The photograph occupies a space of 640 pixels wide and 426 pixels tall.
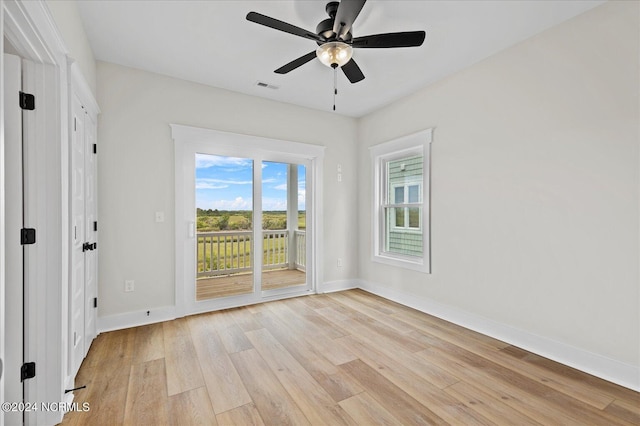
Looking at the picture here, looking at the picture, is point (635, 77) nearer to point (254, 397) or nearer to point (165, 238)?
point (254, 397)

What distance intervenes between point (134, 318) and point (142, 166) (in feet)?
5.48

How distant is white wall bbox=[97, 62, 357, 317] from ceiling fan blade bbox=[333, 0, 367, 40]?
222 cm

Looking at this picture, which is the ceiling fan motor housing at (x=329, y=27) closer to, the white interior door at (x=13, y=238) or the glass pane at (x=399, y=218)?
the white interior door at (x=13, y=238)

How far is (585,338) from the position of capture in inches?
97.0

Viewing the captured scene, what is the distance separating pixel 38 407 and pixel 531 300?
375 cm

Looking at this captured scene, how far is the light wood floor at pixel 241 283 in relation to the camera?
3884mm

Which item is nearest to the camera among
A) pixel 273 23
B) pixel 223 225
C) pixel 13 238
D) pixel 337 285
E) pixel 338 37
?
pixel 13 238

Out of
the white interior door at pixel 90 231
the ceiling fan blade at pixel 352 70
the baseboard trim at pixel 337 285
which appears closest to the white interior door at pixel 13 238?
the white interior door at pixel 90 231

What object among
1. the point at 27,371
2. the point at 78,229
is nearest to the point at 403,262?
the point at 78,229

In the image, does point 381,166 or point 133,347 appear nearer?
point 133,347

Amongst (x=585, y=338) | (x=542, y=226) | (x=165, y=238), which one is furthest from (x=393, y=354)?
(x=165, y=238)

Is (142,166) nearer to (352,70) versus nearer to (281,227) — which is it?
(281,227)

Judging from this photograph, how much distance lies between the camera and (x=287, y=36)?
276 centimetres

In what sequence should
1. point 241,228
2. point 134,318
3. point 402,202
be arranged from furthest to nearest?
point 402,202 → point 241,228 → point 134,318
